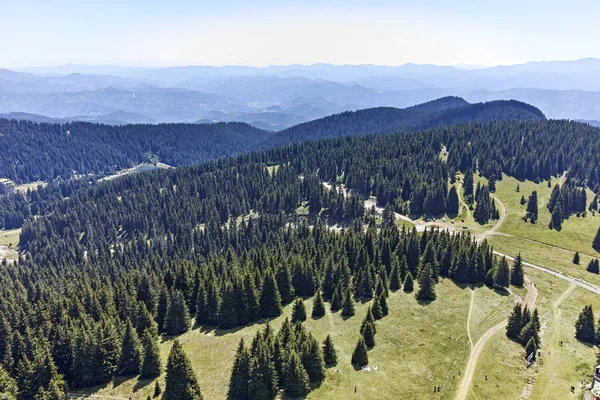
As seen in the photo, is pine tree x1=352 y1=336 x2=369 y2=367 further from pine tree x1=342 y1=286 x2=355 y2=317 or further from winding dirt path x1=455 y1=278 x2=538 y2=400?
pine tree x1=342 y1=286 x2=355 y2=317

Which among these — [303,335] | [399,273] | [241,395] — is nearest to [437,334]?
[399,273]

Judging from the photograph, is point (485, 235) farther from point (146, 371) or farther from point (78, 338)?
point (78, 338)

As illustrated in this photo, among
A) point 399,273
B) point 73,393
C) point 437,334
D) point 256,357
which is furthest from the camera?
point 399,273

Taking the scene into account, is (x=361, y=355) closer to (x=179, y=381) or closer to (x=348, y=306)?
(x=348, y=306)

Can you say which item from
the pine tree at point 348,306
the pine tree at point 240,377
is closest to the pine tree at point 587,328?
the pine tree at point 348,306

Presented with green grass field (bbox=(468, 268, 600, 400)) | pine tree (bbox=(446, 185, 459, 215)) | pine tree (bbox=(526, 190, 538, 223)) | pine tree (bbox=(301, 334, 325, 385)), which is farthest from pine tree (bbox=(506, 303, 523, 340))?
pine tree (bbox=(526, 190, 538, 223))

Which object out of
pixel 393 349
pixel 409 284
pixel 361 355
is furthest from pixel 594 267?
pixel 361 355

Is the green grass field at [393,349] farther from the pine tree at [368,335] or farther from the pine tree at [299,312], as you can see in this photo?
the pine tree at [299,312]
